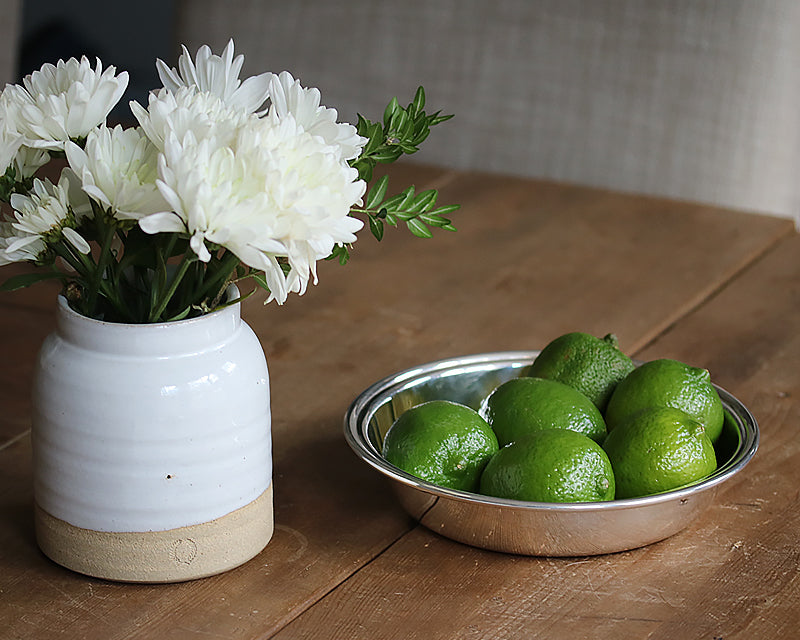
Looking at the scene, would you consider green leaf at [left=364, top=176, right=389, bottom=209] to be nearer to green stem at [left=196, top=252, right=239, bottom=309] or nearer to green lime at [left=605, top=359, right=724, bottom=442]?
green stem at [left=196, top=252, right=239, bottom=309]

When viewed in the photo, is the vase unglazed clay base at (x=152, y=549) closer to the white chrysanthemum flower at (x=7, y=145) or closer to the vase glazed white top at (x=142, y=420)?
the vase glazed white top at (x=142, y=420)

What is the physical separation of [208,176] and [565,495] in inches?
12.5

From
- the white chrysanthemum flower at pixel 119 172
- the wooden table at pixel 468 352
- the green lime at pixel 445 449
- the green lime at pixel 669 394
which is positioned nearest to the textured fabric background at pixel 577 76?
the wooden table at pixel 468 352

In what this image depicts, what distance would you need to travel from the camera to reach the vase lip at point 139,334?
70 centimetres

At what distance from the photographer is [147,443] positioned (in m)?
0.71

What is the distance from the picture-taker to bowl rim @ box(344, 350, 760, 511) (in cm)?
74

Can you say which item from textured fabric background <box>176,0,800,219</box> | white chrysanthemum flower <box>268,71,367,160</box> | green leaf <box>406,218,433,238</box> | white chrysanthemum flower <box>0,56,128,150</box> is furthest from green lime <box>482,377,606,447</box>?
textured fabric background <box>176,0,800,219</box>

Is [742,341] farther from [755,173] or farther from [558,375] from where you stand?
[755,173]

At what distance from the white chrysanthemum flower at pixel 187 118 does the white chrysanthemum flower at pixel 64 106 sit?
1.1 inches

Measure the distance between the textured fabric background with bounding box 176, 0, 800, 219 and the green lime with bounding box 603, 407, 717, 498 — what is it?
3.46ft

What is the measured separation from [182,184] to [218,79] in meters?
0.14

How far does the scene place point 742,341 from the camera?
3.90 ft

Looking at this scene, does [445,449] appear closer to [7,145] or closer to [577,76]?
[7,145]

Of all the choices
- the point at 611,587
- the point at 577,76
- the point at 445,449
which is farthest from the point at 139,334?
the point at 577,76
